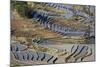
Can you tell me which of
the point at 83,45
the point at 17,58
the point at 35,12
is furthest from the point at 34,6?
the point at 83,45

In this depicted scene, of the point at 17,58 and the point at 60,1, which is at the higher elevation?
the point at 60,1

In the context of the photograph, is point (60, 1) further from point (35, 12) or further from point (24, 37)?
point (24, 37)

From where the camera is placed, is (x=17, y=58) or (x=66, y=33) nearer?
(x=17, y=58)

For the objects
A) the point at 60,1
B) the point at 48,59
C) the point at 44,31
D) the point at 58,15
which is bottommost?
the point at 48,59
